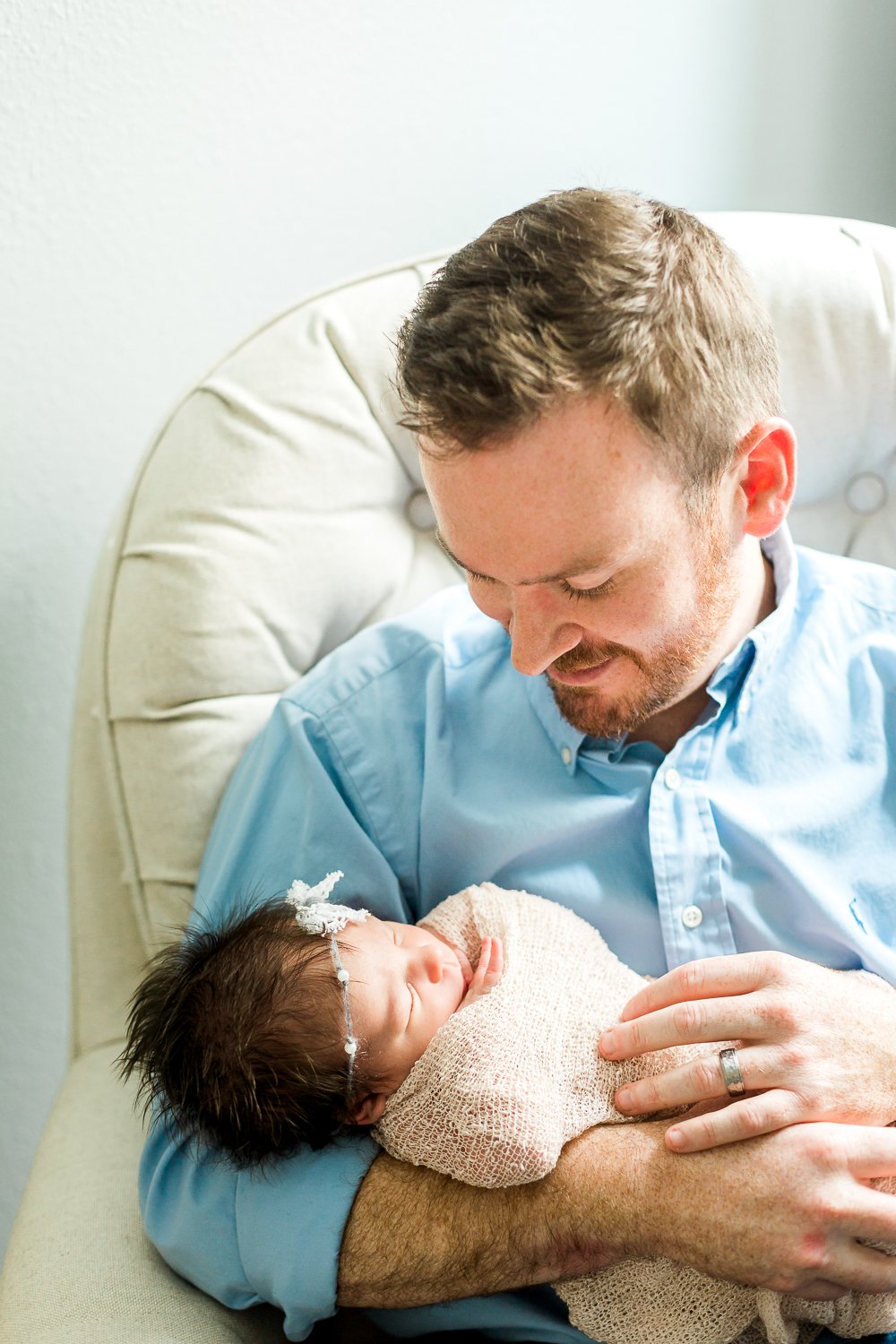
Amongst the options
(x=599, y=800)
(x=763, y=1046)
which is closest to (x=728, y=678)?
(x=599, y=800)

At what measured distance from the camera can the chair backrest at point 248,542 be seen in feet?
4.30

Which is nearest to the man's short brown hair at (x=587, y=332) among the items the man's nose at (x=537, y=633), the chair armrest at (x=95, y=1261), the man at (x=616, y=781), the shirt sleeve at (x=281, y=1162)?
the man at (x=616, y=781)

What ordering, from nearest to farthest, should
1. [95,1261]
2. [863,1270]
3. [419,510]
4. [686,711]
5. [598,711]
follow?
[863,1270], [95,1261], [598,711], [686,711], [419,510]

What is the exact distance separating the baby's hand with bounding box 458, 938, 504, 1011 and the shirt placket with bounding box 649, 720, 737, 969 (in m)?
0.19

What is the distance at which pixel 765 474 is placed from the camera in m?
1.19

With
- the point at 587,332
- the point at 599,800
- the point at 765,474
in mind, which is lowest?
the point at 599,800

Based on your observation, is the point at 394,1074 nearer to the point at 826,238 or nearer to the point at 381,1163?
the point at 381,1163

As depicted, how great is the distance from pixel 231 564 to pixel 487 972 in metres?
0.52

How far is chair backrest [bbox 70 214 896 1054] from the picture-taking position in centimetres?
131

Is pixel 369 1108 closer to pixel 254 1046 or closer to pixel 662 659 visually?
pixel 254 1046

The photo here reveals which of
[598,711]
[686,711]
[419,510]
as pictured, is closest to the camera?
[598,711]

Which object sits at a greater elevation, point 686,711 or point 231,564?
point 231,564

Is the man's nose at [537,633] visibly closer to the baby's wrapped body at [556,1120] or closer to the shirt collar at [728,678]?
the shirt collar at [728,678]

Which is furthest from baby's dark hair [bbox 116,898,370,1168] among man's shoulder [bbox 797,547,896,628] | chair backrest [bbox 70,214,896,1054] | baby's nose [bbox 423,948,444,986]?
man's shoulder [bbox 797,547,896,628]
